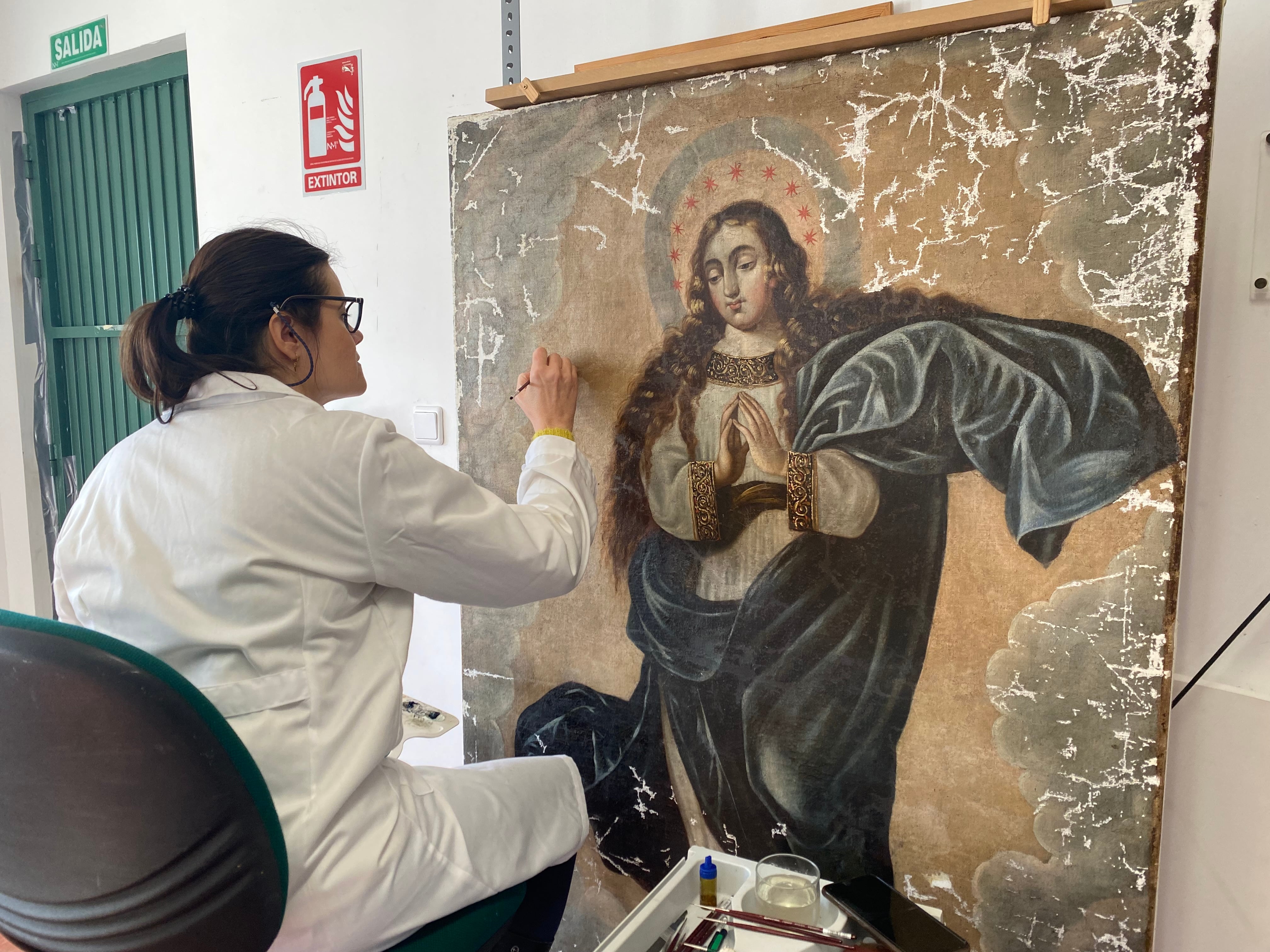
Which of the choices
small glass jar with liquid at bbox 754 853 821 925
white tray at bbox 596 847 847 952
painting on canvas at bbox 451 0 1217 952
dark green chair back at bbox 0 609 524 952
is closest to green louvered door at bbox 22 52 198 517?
painting on canvas at bbox 451 0 1217 952

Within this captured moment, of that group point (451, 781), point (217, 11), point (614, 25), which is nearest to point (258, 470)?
point (451, 781)

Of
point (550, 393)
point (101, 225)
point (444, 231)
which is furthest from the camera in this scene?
point (101, 225)

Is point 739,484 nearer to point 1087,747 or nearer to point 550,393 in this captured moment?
point 550,393

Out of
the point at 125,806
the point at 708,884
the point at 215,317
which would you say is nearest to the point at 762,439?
the point at 708,884

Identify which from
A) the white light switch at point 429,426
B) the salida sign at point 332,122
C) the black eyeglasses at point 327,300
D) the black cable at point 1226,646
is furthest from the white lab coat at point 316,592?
the salida sign at point 332,122

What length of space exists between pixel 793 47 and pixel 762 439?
1.73 ft

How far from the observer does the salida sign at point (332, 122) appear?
74.7 inches

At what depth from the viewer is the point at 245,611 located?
0.99m

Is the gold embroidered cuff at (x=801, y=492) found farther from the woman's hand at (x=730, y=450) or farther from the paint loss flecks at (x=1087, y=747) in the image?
the paint loss flecks at (x=1087, y=747)

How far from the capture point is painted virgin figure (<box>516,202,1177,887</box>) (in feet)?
3.47

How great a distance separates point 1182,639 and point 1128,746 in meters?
0.25

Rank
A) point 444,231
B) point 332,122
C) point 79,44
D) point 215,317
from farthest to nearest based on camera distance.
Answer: point 79,44 → point 332,122 → point 444,231 → point 215,317

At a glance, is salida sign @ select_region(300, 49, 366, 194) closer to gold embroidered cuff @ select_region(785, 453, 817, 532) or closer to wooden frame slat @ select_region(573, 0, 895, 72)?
wooden frame slat @ select_region(573, 0, 895, 72)

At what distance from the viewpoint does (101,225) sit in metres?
2.65
